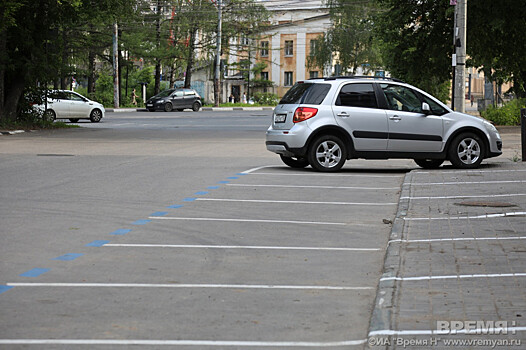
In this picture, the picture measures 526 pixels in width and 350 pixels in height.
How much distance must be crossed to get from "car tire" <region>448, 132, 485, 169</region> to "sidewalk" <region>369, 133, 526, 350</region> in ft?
14.5

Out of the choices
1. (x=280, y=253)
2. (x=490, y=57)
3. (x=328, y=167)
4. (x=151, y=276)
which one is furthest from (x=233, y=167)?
(x=490, y=57)

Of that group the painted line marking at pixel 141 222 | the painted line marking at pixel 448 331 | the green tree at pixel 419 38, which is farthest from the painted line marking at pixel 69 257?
the green tree at pixel 419 38

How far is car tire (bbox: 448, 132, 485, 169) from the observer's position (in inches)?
698

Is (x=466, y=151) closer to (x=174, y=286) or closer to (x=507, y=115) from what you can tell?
(x=174, y=286)

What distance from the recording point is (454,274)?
7.28 m

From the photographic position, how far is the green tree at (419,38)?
3584 centimetres

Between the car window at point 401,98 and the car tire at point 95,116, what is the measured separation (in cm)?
2670

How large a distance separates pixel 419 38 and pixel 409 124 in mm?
19951

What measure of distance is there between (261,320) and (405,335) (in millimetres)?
1070

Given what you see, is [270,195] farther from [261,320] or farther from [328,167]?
[261,320]

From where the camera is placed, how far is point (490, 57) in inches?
1501

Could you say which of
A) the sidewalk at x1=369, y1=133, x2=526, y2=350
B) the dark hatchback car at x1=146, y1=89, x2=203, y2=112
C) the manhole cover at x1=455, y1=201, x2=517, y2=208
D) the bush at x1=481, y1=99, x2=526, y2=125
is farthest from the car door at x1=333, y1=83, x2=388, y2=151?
the dark hatchback car at x1=146, y1=89, x2=203, y2=112

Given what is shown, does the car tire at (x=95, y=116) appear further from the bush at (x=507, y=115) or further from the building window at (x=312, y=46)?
the building window at (x=312, y=46)

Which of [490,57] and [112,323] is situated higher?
[490,57]
